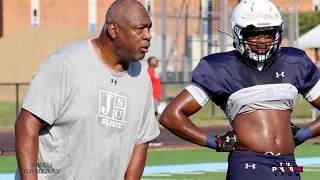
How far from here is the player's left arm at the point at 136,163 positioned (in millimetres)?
6523

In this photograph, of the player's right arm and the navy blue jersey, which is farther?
the player's right arm

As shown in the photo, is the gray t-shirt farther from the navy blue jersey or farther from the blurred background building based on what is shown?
the blurred background building

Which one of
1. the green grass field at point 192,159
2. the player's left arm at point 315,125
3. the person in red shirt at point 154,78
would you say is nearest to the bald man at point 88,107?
the player's left arm at point 315,125

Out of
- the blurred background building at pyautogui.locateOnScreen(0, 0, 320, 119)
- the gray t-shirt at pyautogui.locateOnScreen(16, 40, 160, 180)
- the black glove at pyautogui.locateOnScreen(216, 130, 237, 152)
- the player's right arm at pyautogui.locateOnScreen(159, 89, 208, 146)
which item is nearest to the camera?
the gray t-shirt at pyautogui.locateOnScreen(16, 40, 160, 180)

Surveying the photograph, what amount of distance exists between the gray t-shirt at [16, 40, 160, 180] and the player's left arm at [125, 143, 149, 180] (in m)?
0.10

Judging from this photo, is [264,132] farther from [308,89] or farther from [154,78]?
[154,78]

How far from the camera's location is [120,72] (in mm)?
6383

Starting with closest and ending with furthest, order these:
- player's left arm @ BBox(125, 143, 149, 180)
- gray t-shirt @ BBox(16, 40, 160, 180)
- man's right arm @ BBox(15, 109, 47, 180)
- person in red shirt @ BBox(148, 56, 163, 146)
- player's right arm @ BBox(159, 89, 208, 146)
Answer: man's right arm @ BBox(15, 109, 47, 180) → gray t-shirt @ BBox(16, 40, 160, 180) → player's left arm @ BBox(125, 143, 149, 180) → player's right arm @ BBox(159, 89, 208, 146) → person in red shirt @ BBox(148, 56, 163, 146)

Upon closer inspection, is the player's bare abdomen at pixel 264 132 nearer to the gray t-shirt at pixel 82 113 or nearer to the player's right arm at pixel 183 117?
the player's right arm at pixel 183 117

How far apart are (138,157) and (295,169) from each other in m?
1.19

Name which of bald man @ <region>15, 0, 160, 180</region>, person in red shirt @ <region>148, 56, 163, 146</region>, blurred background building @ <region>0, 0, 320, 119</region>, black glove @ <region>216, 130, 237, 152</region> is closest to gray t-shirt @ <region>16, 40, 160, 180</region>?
bald man @ <region>15, 0, 160, 180</region>

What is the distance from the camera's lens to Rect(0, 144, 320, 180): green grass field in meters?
16.2

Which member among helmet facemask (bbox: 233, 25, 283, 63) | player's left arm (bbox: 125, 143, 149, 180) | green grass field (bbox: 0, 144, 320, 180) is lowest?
green grass field (bbox: 0, 144, 320, 180)

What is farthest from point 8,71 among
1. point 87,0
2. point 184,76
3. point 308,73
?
point 308,73
